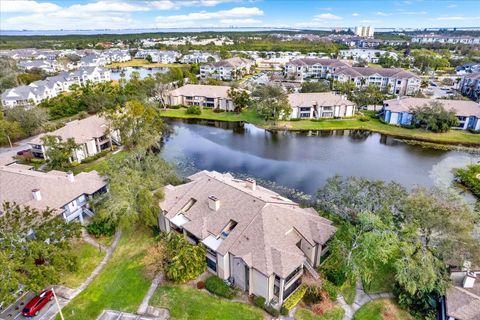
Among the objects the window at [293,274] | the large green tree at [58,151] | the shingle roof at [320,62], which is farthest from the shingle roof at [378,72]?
the window at [293,274]

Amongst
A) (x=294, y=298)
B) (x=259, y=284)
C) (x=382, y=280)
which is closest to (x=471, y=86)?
(x=382, y=280)

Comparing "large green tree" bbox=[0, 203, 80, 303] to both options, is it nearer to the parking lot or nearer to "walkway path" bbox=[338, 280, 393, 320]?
the parking lot

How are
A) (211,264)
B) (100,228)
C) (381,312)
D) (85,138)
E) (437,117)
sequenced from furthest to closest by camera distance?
(437,117) < (85,138) < (100,228) < (211,264) < (381,312)

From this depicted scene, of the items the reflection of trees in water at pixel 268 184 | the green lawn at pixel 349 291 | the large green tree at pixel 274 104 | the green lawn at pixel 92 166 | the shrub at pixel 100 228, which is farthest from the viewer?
the large green tree at pixel 274 104

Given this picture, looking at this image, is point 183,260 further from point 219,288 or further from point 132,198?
point 132,198

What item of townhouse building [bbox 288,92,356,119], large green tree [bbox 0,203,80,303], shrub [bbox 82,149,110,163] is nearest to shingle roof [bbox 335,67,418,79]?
townhouse building [bbox 288,92,356,119]

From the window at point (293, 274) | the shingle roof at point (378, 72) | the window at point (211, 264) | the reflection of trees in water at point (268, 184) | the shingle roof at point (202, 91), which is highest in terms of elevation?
the shingle roof at point (378, 72)

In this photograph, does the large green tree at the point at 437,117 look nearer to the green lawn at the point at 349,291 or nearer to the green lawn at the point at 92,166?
the green lawn at the point at 349,291
